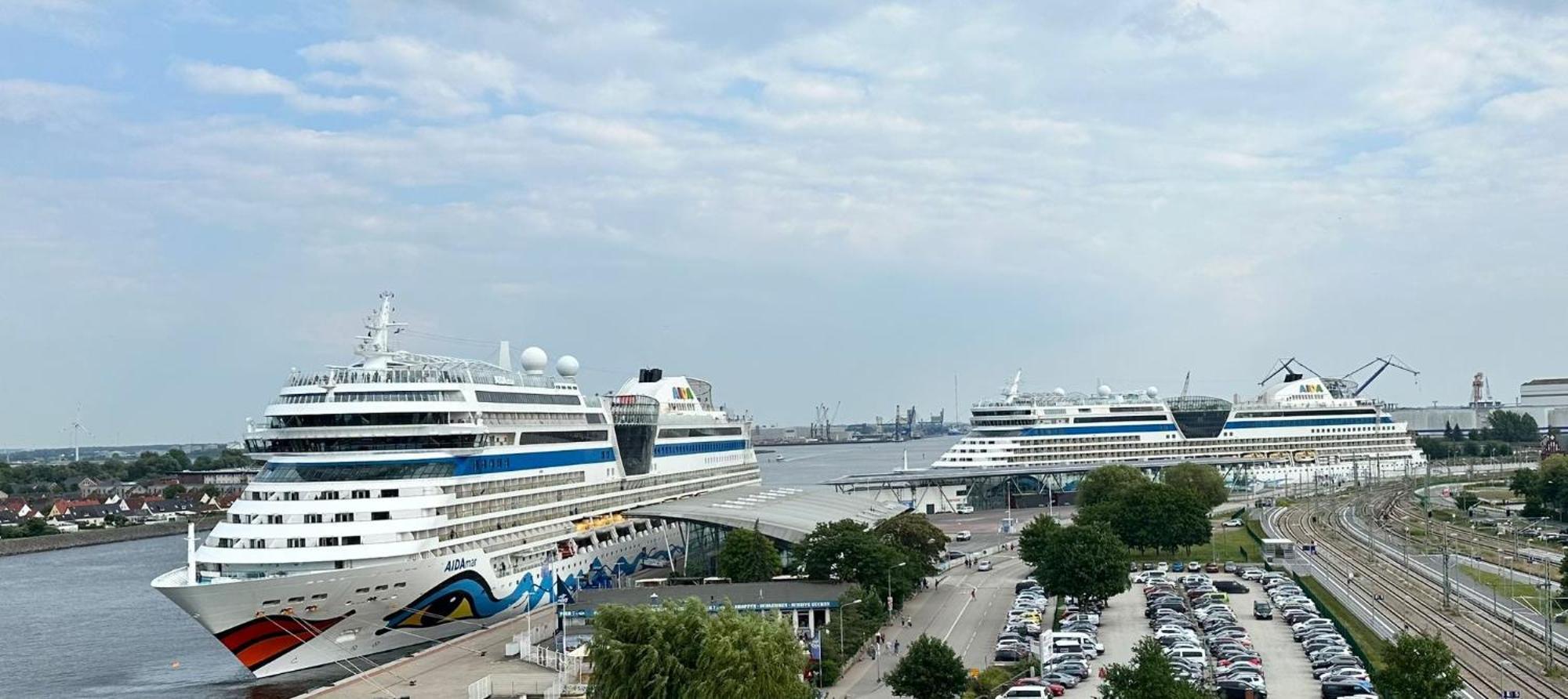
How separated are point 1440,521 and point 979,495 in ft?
109

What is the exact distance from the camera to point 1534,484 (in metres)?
88.6

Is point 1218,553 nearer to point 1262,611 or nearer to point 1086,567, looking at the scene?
point 1262,611

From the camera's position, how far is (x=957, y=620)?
4847 cm

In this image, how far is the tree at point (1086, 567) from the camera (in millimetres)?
48031

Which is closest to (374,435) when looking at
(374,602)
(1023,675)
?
(374,602)

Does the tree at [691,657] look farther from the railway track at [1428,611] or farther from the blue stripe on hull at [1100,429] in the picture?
the blue stripe on hull at [1100,429]

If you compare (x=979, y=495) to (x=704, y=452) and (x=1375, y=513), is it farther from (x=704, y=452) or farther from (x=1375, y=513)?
(x=704, y=452)

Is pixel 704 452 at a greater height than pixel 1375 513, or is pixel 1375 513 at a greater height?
pixel 704 452

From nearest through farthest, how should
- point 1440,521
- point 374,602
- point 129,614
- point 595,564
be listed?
point 374,602 → point 595,564 → point 129,614 → point 1440,521

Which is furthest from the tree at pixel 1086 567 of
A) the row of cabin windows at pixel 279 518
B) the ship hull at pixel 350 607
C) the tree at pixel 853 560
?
the row of cabin windows at pixel 279 518

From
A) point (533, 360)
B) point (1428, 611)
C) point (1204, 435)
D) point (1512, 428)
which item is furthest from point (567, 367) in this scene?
point (1512, 428)

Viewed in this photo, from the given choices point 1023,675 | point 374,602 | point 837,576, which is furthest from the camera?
point 837,576

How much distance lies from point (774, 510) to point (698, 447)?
10.5m

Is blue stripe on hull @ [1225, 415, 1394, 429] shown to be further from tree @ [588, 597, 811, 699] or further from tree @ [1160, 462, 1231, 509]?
tree @ [588, 597, 811, 699]
